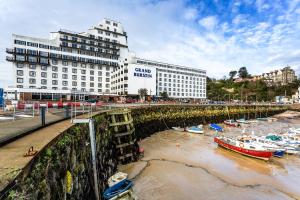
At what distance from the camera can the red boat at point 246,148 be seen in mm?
22522

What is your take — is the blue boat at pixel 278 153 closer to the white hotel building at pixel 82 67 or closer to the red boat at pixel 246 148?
the red boat at pixel 246 148

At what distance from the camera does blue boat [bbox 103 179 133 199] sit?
38.1 ft

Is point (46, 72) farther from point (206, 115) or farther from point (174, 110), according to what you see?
point (206, 115)

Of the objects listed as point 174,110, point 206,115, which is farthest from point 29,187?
Result: point 206,115

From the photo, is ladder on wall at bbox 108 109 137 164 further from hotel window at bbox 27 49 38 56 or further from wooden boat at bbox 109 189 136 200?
hotel window at bbox 27 49 38 56

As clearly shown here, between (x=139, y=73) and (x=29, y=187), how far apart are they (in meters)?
80.9

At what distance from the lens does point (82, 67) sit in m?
84.8

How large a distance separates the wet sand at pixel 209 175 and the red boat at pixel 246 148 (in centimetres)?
66

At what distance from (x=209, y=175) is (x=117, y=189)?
933 centimetres

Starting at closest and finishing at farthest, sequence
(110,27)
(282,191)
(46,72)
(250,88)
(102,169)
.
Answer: (102,169) → (282,191) → (46,72) → (110,27) → (250,88)

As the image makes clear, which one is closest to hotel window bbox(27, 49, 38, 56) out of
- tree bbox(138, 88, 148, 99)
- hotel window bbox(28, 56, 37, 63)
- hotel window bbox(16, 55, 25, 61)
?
hotel window bbox(28, 56, 37, 63)

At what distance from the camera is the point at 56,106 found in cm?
3359

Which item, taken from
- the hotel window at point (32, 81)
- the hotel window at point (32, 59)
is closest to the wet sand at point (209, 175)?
the hotel window at point (32, 81)

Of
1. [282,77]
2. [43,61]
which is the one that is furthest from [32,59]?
[282,77]
